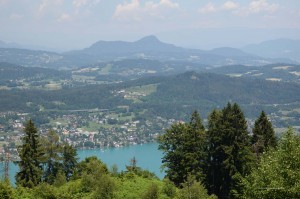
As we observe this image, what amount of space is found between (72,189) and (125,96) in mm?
164500

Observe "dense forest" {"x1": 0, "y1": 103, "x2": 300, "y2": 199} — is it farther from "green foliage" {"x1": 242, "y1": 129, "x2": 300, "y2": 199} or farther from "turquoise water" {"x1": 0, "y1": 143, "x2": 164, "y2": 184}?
"turquoise water" {"x1": 0, "y1": 143, "x2": 164, "y2": 184}

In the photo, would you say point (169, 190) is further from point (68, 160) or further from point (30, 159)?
point (68, 160)

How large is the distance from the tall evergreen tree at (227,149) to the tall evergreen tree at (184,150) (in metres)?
0.93

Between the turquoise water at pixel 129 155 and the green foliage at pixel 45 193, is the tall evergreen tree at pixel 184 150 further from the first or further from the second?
the turquoise water at pixel 129 155

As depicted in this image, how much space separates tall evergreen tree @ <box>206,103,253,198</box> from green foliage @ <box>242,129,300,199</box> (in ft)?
31.6

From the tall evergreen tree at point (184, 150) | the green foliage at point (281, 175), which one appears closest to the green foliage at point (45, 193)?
the green foliage at point (281, 175)

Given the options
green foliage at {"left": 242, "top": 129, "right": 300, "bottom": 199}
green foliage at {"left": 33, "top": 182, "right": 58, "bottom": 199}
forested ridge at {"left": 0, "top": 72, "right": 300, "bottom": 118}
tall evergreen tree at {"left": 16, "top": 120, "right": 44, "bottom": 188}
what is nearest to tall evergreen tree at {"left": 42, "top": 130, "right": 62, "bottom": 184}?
tall evergreen tree at {"left": 16, "top": 120, "right": 44, "bottom": 188}

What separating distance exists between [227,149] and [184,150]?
11.0ft

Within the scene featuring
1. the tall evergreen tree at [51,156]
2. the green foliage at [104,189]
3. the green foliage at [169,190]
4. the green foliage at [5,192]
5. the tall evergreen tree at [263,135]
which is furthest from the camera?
the tall evergreen tree at [51,156]

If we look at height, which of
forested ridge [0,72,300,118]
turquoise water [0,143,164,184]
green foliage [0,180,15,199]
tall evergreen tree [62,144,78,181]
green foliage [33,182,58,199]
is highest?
green foliage [0,180,15,199]

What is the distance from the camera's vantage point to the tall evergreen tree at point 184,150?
29719 mm

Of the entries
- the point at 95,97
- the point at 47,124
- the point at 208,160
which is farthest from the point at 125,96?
the point at 208,160

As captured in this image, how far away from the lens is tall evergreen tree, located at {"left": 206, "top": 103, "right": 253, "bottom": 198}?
93.7 feet

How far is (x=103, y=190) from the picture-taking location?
20.0 m
